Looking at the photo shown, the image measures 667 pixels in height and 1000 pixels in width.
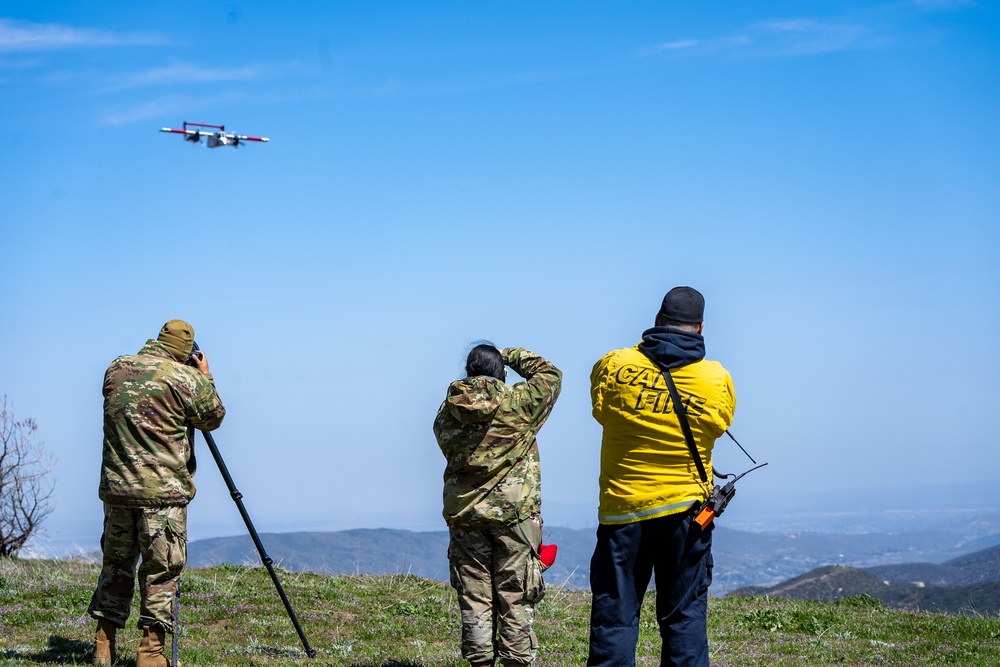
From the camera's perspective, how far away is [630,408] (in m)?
6.58

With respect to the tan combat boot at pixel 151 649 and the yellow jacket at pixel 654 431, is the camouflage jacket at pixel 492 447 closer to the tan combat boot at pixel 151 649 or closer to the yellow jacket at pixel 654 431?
the yellow jacket at pixel 654 431

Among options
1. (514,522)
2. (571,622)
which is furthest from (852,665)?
(514,522)

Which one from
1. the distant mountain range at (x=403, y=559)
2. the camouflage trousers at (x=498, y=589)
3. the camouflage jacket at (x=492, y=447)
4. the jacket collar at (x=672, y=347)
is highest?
the jacket collar at (x=672, y=347)

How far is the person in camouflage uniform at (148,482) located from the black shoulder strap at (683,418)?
3.80m

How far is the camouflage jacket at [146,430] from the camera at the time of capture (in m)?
8.09

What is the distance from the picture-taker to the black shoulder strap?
652 cm

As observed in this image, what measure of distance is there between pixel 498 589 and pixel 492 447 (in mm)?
1050

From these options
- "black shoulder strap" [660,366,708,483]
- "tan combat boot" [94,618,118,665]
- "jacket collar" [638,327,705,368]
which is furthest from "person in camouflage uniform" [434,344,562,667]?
"tan combat boot" [94,618,118,665]

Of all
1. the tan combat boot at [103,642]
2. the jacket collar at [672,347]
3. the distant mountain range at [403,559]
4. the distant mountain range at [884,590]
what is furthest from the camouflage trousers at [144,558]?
the distant mountain range at [884,590]

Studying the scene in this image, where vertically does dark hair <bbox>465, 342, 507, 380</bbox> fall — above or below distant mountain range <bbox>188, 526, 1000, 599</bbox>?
above

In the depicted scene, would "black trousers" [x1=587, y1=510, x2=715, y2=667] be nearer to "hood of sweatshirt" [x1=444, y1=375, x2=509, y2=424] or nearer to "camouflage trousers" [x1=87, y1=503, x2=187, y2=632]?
"hood of sweatshirt" [x1=444, y1=375, x2=509, y2=424]

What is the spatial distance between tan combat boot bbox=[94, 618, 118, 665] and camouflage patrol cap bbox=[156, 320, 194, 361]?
7.20 feet

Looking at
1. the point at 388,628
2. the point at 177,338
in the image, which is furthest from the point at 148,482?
the point at 388,628

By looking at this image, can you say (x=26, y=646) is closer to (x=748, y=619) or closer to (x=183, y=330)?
(x=183, y=330)
